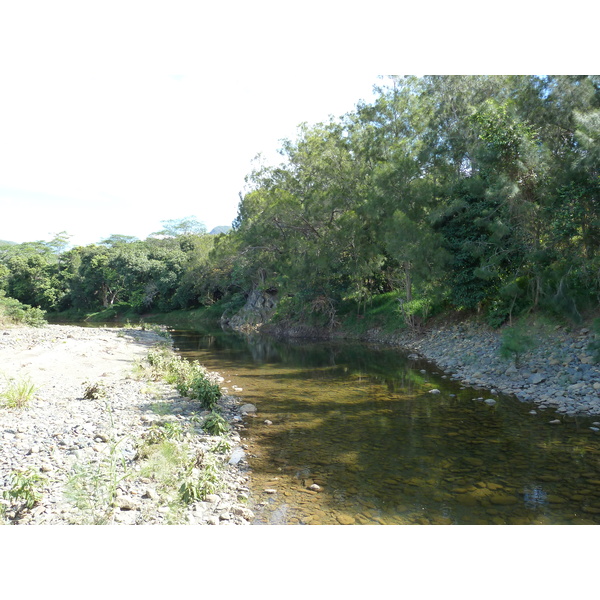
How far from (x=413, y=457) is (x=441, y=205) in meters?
11.3

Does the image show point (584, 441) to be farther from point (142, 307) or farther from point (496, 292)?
point (142, 307)

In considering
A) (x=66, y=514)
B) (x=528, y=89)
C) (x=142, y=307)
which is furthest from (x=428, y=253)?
(x=142, y=307)

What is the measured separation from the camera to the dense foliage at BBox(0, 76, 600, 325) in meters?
10.6

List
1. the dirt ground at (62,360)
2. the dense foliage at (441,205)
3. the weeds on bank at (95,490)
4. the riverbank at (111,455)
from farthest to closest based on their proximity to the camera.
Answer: the dense foliage at (441,205) → the dirt ground at (62,360) → the riverbank at (111,455) → the weeds on bank at (95,490)

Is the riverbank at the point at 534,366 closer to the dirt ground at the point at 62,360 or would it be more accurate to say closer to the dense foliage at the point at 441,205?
the dense foliage at the point at 441,205

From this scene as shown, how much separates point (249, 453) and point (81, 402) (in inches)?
140

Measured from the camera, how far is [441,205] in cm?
1509

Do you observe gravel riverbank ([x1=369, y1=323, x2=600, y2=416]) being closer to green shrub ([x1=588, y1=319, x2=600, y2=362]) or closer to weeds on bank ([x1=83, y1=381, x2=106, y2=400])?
green shrub ([x1=588, y1=319, x2=600, y2=362])

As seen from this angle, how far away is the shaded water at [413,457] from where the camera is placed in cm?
446

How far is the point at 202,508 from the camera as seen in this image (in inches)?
169

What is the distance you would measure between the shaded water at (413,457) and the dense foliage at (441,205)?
4.61 meters

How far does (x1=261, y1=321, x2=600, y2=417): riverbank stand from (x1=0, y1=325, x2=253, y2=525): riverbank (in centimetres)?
601

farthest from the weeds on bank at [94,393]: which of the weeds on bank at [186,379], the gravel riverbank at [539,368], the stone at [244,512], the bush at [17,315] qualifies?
the bush at [17,315]

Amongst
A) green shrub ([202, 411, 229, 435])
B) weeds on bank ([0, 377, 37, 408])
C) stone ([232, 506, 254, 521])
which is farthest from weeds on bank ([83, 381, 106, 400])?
stone ([232, 506, 254, 521])
